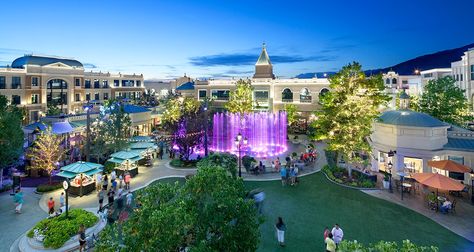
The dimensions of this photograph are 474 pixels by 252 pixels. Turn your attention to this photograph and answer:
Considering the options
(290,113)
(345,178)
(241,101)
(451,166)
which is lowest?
(345,178)

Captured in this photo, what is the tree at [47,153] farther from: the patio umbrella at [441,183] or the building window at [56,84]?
the building window at [56,84]

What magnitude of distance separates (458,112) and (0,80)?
6756 cm

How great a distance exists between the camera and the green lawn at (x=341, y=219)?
1425 centimetres

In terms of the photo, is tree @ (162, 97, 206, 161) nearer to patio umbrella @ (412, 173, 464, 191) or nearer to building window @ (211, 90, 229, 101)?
patio umbrella @ (412, 173, 464, 191)

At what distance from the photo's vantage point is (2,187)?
2245 cm

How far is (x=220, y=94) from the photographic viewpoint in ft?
192

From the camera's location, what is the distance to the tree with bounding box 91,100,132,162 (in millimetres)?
29000

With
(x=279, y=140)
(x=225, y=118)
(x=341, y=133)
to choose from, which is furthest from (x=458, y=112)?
(x=225, y=118)

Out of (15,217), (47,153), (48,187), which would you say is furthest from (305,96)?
(15,217)

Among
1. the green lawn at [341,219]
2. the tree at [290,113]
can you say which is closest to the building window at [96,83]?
the tree at [290,113]

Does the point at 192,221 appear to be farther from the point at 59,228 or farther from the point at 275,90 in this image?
the point at 275,90

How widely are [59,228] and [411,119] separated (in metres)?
26.8

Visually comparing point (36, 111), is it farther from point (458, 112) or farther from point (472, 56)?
point (472, 56)

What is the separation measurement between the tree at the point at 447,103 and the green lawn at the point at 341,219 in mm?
18577
